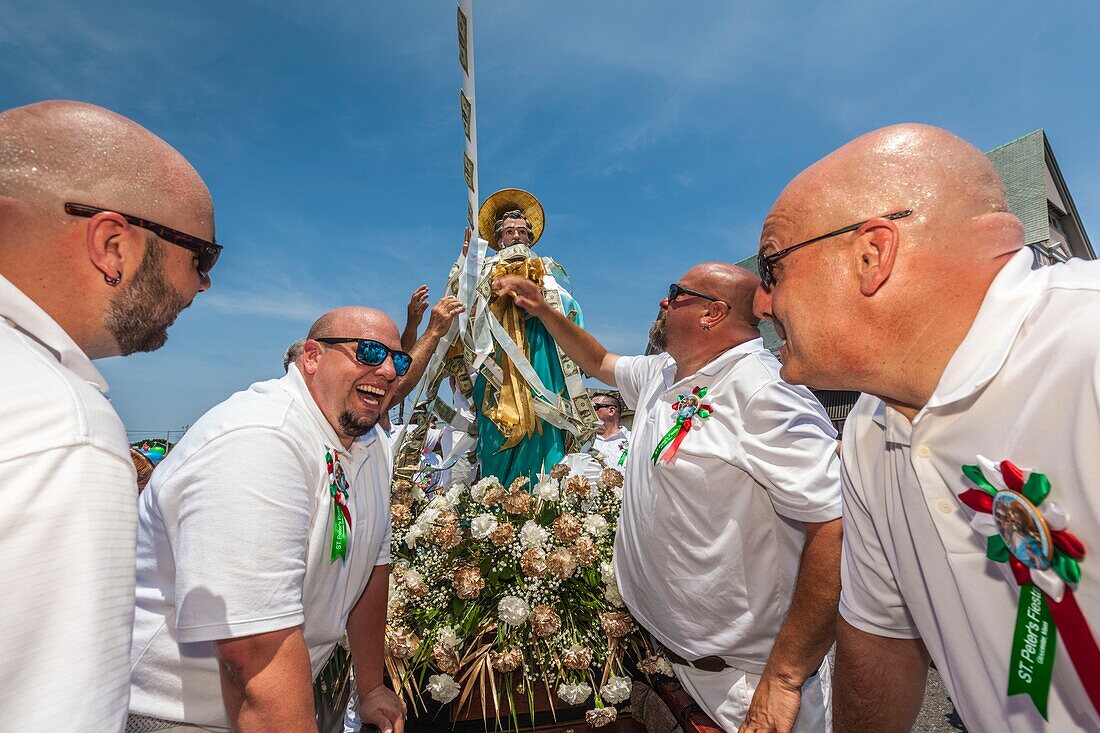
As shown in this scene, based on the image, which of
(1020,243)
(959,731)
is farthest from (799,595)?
(959,731)

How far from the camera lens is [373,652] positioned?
233 cm

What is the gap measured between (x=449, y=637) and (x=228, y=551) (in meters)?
1.22

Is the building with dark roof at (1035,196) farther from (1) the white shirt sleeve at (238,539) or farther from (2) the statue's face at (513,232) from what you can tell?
(1) the white shirt sleeve at (238,539)

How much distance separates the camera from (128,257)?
121 centimetres

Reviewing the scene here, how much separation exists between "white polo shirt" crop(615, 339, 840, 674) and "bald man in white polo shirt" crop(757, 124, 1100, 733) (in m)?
0.48

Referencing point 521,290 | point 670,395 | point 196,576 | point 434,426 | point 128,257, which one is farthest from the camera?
point 434,426

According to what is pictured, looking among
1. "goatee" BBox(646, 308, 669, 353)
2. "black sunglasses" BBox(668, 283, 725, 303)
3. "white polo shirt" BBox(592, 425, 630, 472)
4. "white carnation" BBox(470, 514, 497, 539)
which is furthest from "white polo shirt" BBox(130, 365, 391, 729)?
"white polo shirt" BBox(592, 425, 630, 472)

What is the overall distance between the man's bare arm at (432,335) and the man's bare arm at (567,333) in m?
0.37

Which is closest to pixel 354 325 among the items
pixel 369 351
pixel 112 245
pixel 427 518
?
pixel 369 351

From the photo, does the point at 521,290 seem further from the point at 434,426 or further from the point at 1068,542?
the point at 1068,542

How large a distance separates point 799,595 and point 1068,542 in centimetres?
117

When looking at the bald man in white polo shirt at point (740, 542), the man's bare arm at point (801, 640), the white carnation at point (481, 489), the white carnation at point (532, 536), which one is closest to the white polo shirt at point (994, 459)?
the man's bare arm at point (801, 640)

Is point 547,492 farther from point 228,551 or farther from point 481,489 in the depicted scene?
point 228,551

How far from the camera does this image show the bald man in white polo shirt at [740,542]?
2.04m
